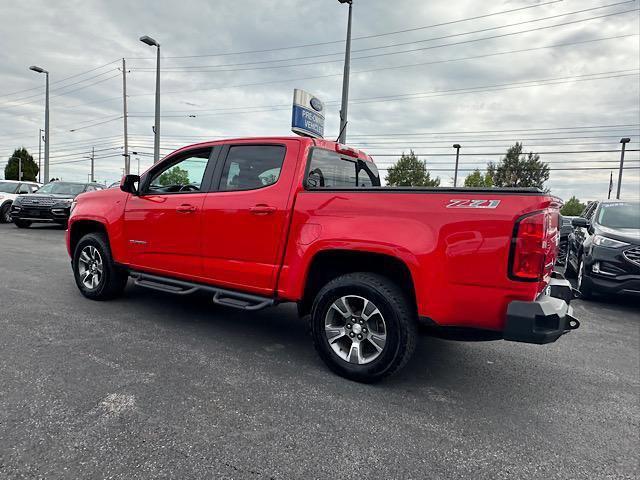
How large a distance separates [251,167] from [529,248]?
2.44m

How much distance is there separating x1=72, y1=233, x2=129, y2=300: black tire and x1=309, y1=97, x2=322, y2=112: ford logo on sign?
9389mm

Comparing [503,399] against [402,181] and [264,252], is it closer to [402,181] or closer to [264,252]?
[264,252]

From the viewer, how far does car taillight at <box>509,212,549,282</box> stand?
2.58 m

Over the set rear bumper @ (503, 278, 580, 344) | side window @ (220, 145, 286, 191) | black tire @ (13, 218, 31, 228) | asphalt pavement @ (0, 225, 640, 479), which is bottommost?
asphalt pavement @ (0, 225, 640, 479)

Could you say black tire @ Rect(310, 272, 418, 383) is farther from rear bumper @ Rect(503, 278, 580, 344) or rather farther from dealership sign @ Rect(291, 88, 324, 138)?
dealership sign @ Rect(291, 88, 324, 138)

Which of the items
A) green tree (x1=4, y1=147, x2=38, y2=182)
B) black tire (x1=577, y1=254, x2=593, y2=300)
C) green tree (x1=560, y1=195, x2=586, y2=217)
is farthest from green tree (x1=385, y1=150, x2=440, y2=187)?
green tree (x1=4, y1=147, x2=38, y2=182)

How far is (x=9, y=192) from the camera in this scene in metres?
15.6

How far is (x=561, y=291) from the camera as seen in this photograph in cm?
314

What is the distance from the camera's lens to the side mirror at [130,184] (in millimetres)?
4633

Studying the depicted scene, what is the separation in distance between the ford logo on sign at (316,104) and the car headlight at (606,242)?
9096 millimetres

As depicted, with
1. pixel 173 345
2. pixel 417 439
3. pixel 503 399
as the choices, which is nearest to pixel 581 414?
pixel 503 399

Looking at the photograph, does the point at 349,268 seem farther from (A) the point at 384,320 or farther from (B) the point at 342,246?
(A) the point at 384,320

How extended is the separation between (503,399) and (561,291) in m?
0.91

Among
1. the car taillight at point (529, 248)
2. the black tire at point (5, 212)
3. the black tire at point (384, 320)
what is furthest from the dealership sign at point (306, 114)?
the black tire at point (5, 212)
